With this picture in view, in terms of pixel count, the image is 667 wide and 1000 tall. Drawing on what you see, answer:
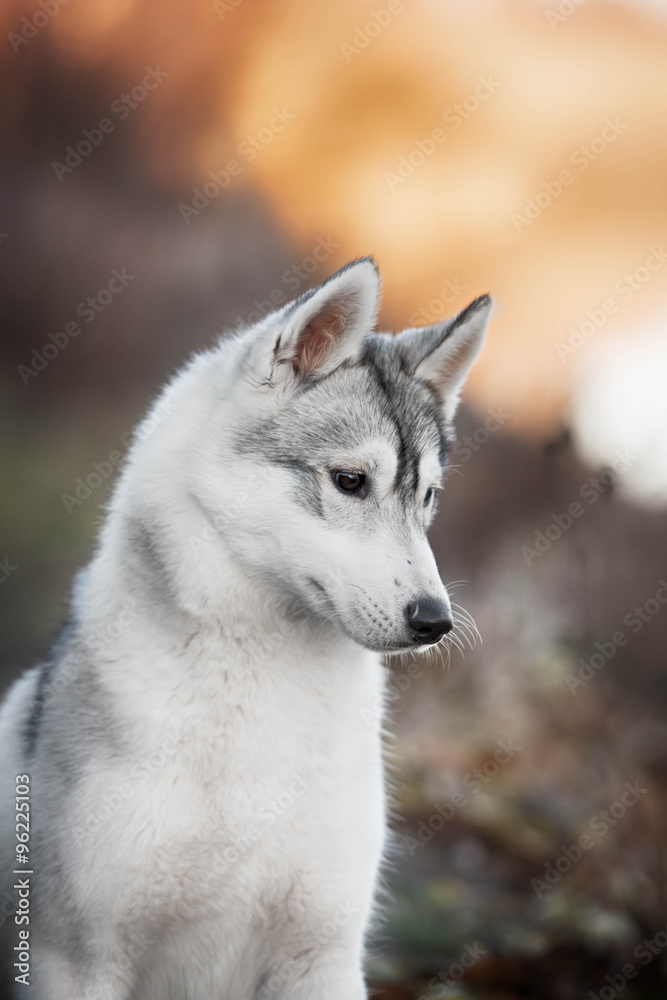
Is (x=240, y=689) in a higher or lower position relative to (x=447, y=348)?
lower

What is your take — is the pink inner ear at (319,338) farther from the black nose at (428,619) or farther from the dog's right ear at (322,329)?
the black nose at (428,619)

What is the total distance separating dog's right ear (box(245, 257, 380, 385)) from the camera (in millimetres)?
2279

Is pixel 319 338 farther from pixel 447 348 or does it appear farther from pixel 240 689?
pixel 240 689

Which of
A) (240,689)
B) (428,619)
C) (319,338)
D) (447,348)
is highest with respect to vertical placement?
(447,348)

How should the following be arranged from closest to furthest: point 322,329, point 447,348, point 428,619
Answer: point 428,619 → point 322,329 → point 447,348

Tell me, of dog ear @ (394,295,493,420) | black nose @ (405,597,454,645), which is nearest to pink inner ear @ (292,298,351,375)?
dog ear @ (394,295,493,420)

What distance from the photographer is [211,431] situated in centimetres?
237

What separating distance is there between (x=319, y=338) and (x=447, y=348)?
0.41 metres

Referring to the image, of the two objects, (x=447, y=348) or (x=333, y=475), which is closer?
(x=333, y=475)

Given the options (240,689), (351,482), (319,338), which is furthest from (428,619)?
(319,338)

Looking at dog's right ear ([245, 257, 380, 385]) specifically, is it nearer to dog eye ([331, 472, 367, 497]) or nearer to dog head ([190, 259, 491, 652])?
dog head ([190, 259, 491, 652])

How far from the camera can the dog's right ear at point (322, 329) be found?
7.48 ft

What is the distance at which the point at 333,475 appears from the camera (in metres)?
2.30

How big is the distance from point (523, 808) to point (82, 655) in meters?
3.40
